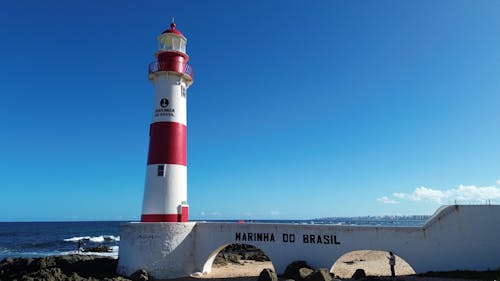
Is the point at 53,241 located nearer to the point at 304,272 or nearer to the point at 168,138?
the point at 168,138

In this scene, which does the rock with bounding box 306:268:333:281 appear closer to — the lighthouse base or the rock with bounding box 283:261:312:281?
the rock with bounding box 283:261:312:281

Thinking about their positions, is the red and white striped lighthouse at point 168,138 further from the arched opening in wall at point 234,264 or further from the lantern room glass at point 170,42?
the arched opening in wall at point 234,264

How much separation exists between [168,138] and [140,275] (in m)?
6.17

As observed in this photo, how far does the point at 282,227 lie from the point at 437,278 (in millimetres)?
5819

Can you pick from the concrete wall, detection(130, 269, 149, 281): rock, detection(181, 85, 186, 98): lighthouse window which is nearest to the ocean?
the concrete wall

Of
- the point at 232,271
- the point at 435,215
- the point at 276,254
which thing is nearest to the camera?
the point at 435,215

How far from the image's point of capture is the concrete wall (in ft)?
37.2

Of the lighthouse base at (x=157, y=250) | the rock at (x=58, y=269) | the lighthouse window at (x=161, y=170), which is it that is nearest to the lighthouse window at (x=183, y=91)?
the lighthouse window at (x=161, y=170)

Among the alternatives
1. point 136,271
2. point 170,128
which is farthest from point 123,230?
point 170,128

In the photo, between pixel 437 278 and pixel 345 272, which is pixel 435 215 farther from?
pixel 345 272

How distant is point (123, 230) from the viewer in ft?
52.2

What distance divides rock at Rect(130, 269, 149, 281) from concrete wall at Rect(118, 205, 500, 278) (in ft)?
0.75

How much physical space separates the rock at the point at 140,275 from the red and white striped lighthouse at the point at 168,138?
89.4 inches

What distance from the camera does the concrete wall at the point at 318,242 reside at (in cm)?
1134
